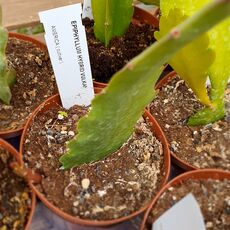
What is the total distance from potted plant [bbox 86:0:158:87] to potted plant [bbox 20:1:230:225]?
0.57ft

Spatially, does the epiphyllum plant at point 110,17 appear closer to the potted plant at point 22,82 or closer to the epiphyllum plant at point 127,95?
the potted plant at point 22,82

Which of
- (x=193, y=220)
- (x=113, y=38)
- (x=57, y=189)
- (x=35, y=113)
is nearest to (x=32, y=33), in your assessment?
(x=113, y=38)

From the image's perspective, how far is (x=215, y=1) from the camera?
371mm

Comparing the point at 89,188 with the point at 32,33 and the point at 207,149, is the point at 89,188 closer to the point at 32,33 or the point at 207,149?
the point at 207,149

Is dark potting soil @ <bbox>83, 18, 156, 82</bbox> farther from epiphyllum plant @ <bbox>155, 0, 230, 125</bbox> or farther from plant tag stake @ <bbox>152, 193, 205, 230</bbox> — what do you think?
plant tag stake @ <bbox>152, 193, 205, 230</bbox>

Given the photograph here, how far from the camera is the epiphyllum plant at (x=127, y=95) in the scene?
0.39m

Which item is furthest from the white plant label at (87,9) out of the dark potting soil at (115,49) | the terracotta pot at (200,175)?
the terracotta pot at (200,175)

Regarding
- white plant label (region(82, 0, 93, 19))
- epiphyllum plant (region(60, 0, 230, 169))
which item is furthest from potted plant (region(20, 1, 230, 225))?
white plant label (region(82, 0, 93, 19))

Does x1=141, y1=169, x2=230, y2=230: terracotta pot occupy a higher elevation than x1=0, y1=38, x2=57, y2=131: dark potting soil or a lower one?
lower

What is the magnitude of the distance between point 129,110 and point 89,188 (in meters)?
0.18

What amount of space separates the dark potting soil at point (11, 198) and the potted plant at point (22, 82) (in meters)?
0.08

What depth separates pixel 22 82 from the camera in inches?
35.2

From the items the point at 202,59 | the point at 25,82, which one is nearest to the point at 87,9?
the point at 25,82

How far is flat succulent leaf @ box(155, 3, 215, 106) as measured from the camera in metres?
0.61
